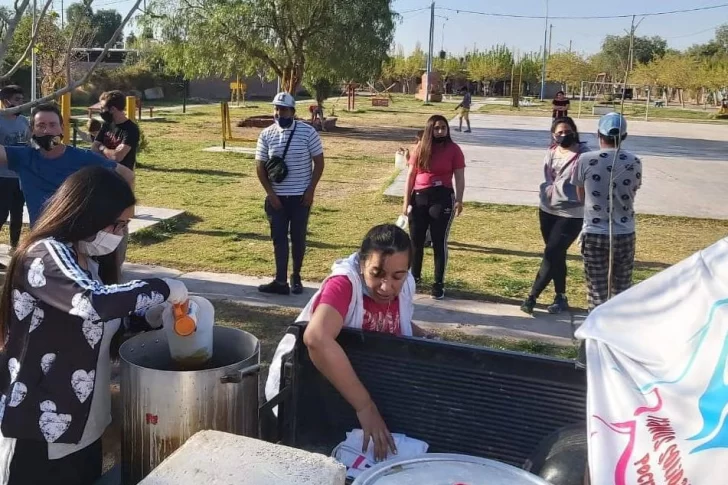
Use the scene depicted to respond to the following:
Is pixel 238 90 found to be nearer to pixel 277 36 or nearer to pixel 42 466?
pixel 277 36

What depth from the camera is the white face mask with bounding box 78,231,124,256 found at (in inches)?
93.8

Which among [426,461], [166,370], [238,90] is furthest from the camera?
[238,90]

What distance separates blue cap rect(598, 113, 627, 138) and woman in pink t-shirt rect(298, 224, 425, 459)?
8.01 feet

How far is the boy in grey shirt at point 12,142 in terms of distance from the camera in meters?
6.45

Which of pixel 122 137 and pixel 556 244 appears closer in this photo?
pixel 556 244

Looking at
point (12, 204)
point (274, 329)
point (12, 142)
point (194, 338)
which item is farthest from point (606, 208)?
point (12, 204)

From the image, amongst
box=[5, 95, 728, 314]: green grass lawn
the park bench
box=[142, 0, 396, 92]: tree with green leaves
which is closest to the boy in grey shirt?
box=[5, 95, 728, 314]: green grass lawn

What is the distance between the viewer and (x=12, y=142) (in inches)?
261

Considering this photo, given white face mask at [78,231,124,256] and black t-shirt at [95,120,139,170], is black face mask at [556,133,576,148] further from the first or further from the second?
white face mask at [78,231,124,256]

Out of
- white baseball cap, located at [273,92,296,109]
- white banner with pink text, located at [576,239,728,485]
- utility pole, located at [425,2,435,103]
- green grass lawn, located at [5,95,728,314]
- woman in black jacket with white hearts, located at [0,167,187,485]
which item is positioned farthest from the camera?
utility pole, located at [425,2,435,103]

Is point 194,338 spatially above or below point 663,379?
below

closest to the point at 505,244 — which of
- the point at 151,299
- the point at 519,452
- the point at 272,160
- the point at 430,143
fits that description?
the point at 430,143

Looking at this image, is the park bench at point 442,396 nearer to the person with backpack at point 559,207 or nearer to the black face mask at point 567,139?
the person with backpack at point 559,207

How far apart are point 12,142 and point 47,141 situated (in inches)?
107
